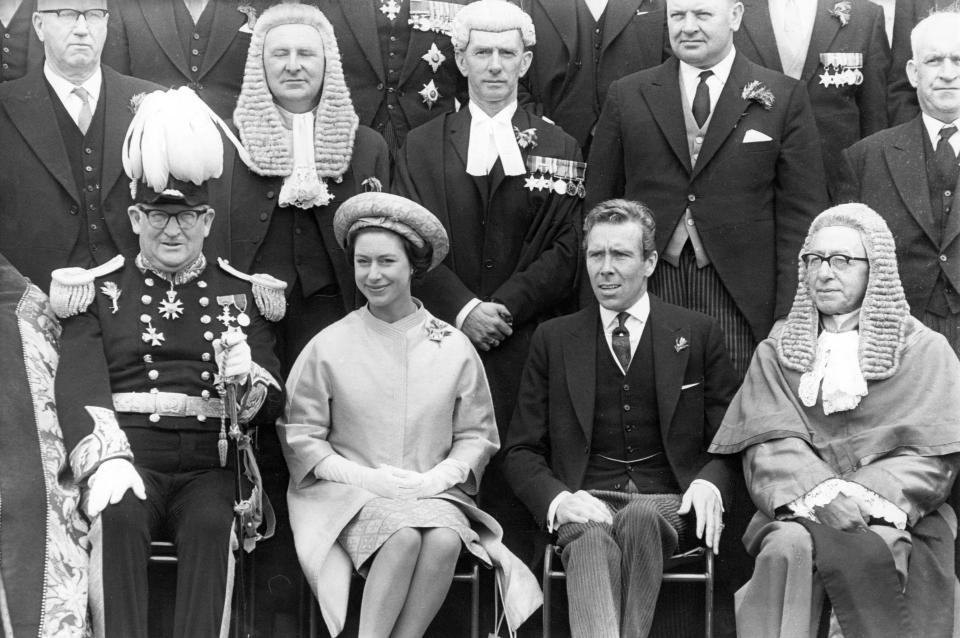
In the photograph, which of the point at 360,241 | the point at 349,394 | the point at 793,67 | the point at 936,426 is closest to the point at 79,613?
the point at 349,394

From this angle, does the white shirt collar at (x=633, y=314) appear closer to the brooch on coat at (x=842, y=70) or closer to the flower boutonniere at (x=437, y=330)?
the flower boutonniere at (x=437, y=330)

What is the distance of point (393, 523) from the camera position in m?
5.78

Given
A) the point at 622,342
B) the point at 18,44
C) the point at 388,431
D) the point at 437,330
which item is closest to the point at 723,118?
the point at 622,342

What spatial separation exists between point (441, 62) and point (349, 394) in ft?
5.95

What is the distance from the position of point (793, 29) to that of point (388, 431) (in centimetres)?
270

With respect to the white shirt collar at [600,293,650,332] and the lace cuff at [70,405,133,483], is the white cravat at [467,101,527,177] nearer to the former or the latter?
the white shirt collar at [600,293,650,332]

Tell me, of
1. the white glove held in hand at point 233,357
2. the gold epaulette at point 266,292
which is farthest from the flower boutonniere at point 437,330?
the white glove held in hand at point 233,357

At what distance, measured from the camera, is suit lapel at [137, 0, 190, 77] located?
7211 millimetres

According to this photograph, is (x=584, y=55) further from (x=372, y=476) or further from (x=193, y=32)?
(x=372, y=476)

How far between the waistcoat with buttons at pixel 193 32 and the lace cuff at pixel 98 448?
2.01 metres

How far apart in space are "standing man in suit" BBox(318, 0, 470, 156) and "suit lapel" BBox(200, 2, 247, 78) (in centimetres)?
40

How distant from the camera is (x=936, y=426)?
589 cm

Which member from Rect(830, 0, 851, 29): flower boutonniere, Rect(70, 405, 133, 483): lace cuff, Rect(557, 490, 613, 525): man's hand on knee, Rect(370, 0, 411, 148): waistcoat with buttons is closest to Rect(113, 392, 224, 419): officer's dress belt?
Rect(70, 405, 133, 483): lace cuff

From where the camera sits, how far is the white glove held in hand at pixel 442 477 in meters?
6.00
